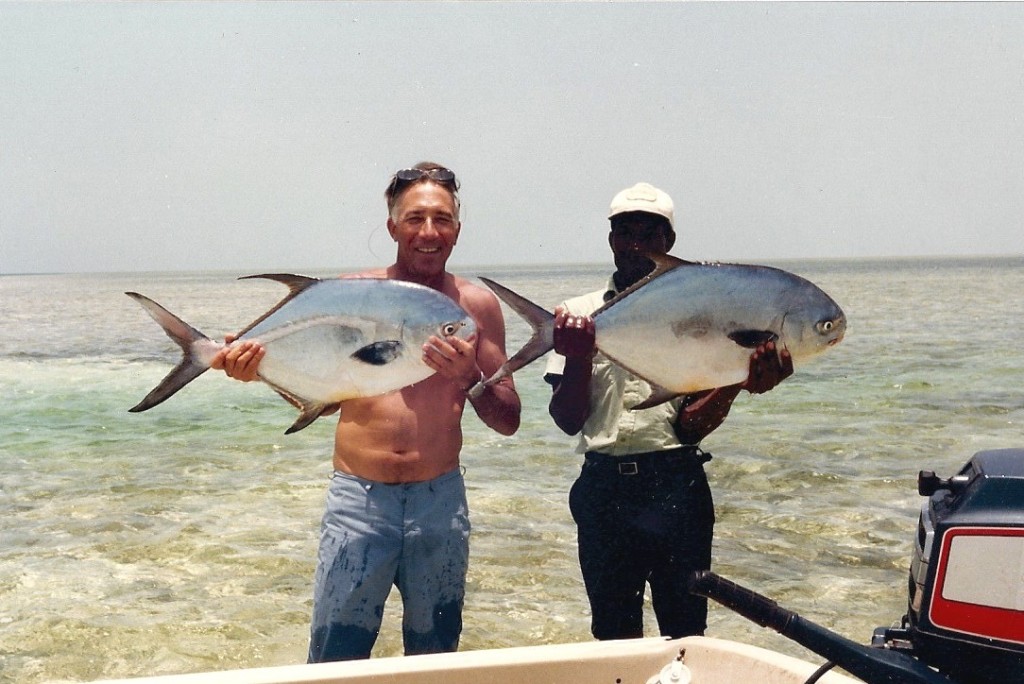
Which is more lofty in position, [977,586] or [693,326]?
[693,326]

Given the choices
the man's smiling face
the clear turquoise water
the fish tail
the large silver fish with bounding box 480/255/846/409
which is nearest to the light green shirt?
the large silver fish with bounding box 480/255/846/409

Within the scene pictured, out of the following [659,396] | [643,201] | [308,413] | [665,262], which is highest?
[643,201]

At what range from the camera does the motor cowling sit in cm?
189

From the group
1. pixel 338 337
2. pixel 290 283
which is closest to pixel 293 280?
pixel 290 283

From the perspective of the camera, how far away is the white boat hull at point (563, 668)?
2.29m

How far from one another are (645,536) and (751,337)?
2.66ft

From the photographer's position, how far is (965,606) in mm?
1937

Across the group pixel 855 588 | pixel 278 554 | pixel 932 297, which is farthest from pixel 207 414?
pixel 932 297

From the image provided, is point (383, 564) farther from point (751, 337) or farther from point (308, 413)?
point (751, 337)

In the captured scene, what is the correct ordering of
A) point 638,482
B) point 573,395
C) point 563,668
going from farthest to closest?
point 638,482 → point 573,395 → point 563,668

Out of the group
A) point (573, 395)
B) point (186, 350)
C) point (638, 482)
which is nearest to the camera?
point (186, 350)

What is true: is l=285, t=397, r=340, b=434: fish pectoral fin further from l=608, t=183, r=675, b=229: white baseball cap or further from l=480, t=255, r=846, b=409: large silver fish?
l=608, t=183, r=675, b=229: white baseball cap

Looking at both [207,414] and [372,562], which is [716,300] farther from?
[207,414]

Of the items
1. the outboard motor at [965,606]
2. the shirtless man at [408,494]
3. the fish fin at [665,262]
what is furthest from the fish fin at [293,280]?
the outboard motor at [965,606]
